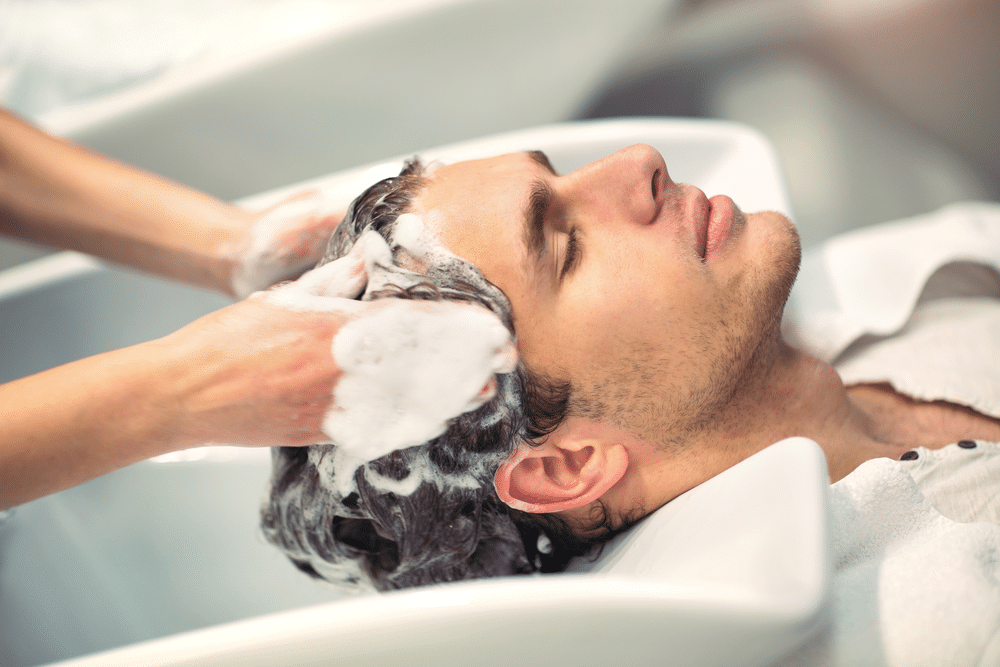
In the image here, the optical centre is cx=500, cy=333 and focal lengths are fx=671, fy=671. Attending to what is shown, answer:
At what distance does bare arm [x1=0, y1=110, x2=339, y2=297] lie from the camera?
1.08 metres

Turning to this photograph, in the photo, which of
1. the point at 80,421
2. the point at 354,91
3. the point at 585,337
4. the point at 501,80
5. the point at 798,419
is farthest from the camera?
the point at 501,80

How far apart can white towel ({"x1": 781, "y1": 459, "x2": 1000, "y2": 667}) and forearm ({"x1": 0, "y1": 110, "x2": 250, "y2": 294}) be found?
100 cm

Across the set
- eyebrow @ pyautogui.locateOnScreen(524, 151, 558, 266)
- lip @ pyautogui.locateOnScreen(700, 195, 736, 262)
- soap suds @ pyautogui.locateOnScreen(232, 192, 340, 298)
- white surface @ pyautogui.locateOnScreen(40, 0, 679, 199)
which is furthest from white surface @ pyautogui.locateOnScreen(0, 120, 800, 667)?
eyebrow @ pyautogui.locateOnScreen(524, 151, 558, 266)

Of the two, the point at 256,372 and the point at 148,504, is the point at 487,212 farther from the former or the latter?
the point at 148,504

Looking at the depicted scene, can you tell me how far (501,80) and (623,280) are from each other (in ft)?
3.17

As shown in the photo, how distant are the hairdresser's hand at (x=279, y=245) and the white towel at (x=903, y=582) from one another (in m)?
0.84

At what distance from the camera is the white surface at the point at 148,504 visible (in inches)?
44.6

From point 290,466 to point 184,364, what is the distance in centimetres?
29

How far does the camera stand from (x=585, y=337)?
80 cm

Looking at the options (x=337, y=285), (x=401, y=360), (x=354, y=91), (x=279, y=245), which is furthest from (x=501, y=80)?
(x=401, y=360)

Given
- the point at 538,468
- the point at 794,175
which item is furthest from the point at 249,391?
the point at 794,175

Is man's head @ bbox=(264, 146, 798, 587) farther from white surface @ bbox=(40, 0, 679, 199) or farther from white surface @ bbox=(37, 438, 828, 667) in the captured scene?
white surface @ bbox=(40, 0, 679, 199)

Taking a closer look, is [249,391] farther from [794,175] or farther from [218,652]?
[794,175]

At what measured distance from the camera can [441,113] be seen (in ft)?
5.25
